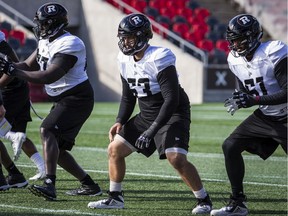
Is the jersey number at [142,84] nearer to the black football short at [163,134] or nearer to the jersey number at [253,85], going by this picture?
the black football short at [163,134]

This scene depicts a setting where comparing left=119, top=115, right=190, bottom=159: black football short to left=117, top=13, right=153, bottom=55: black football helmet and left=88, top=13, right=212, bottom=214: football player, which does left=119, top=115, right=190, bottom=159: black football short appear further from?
left=117, top=13, right=153, bottom=55: black football helmet

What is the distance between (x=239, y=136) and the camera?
18.5 feet

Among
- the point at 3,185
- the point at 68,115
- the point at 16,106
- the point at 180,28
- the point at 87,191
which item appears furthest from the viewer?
the point at 180,28

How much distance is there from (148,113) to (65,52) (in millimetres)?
800

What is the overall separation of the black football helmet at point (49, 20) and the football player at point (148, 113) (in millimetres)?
617

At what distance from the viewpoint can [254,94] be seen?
558 centimetres

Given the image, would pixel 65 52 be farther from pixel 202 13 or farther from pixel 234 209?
pixel 202 13

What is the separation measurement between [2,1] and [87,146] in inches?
448

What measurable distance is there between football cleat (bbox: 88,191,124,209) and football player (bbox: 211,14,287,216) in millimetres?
678

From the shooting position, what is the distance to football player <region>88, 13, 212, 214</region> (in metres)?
5.54

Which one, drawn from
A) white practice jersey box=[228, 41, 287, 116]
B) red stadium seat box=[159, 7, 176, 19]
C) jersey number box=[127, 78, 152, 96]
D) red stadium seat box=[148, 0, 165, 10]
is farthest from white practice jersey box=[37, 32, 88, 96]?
red stadium seat box=[148, 0, 165, 10]

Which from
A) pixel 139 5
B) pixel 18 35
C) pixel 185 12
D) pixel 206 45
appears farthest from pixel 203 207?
pixel 185 12

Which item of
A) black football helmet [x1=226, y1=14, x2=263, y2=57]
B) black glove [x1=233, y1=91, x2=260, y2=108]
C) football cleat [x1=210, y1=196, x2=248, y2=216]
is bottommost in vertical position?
football cleat [x1=210, y1=196, x2=248, y2=216]

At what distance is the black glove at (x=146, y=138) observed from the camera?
18.0 feet
